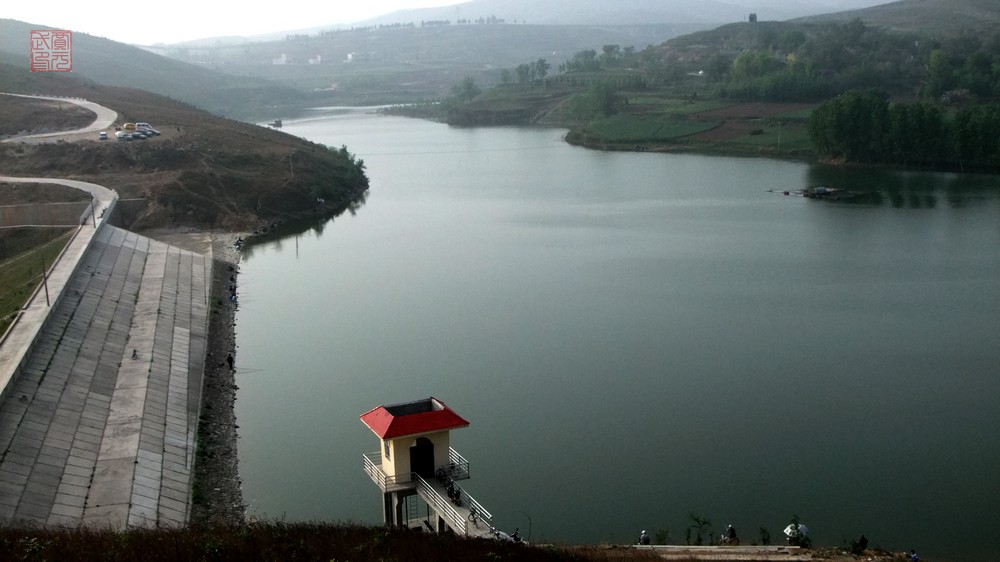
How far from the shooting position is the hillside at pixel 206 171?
23.2 metres

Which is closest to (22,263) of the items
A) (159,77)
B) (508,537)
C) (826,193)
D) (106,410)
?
(106,410)

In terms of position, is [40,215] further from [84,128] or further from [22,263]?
[84,128]

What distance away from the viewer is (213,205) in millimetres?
23766

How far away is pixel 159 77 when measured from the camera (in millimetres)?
66875

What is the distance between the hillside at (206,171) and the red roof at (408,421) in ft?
49.3

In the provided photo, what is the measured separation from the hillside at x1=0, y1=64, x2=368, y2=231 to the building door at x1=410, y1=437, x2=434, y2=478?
1521 centimetres

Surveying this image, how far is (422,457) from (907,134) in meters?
27.6

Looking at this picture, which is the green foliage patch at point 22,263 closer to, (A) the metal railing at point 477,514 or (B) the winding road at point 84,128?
(A) the metal railing at point 477,514

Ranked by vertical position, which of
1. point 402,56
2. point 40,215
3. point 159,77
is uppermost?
point 402,56

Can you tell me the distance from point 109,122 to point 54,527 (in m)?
24.5

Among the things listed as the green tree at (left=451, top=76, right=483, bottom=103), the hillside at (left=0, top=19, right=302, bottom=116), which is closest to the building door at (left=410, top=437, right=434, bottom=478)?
the green tree at (left=451, top=76, right=483, bottom=103)

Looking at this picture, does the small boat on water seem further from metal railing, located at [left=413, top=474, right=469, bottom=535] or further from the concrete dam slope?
metal railing, located at [left=413, top=474, right=469, bottom=535]

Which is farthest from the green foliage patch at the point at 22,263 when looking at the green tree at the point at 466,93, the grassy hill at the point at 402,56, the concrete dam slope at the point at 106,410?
the grassy hill at the point at 402,56

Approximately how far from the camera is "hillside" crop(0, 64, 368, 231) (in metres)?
23.2
